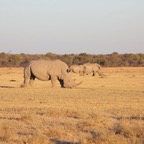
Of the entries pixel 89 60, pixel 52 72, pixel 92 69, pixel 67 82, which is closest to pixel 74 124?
pixel 67 82

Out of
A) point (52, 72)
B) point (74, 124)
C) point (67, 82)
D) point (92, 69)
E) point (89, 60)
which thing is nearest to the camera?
point (74, 124)

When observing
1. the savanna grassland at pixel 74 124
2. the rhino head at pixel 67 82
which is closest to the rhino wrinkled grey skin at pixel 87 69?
the rhino head at pixel 67 82

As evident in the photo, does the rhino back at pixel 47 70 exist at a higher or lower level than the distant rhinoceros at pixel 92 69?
higher

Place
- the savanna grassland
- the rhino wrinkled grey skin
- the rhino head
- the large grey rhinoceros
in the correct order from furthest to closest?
the rhino wrinkled grey skin, the large grey rhinoceros, the rhino head, the savanna grassland

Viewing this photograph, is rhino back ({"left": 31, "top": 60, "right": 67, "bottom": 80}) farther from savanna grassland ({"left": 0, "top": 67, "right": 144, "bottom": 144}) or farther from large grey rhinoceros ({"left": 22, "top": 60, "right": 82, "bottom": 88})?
savanna grassland ({"left": 0, "top": 67, "right": 144, "bottom": 144})

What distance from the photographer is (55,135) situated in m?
11.0

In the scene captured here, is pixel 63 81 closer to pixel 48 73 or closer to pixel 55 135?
pixel 48 73

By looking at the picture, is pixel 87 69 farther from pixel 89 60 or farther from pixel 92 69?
pixel 89 60

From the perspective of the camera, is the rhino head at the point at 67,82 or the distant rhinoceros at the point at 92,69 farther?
the distant rhinoceros at the point at 92,69

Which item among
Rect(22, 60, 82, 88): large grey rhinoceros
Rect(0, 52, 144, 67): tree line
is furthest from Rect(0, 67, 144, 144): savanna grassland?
Rect(0, 52, 144, 67): tree line

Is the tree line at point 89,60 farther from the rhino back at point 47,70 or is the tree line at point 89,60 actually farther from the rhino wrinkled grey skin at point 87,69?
the rhino back at point 47,70

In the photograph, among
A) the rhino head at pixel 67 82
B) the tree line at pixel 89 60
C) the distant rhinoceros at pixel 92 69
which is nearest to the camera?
the rhino head at pixel 67 82

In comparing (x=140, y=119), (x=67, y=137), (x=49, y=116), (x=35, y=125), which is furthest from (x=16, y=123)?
(x=140, y=119)

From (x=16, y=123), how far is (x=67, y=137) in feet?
8.13
